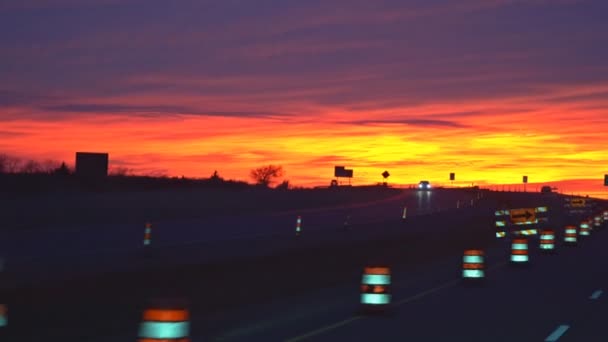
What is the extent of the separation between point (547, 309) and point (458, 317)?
249 cm

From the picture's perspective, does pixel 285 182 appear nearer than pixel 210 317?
No

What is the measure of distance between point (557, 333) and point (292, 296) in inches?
286

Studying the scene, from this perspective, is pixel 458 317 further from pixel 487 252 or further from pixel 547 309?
pixel 487 252

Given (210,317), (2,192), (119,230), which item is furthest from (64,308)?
(2,192)

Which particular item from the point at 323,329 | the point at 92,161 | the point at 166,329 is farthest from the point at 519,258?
the point at 92,161

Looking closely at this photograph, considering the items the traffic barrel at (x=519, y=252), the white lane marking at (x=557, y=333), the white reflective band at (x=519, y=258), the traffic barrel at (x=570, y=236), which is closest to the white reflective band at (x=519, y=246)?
the traffic barrel at (x=519, y=252)

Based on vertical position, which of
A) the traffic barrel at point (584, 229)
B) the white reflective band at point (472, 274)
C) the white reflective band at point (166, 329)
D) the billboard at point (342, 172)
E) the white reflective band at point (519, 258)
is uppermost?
the billboard at point (342, 172)

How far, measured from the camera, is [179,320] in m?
11.1

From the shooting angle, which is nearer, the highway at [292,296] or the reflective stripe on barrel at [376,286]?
the highway at [292,296]

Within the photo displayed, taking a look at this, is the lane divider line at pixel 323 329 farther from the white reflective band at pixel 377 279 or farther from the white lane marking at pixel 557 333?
the white lane marking at pixel 557 333

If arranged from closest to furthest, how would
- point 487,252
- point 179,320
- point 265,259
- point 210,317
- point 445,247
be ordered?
point 179,320 < point 210,317 < point 265,259 < point 445,247 < point 487,252

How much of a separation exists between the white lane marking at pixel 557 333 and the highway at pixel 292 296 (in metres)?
0.15

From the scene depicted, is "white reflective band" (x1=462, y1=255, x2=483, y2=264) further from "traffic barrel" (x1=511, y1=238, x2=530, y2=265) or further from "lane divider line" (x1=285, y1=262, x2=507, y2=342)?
"traffic barrel" (x1=511, y1=238, x2=530, y2=265)

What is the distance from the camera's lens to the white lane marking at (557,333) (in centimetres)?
1723
